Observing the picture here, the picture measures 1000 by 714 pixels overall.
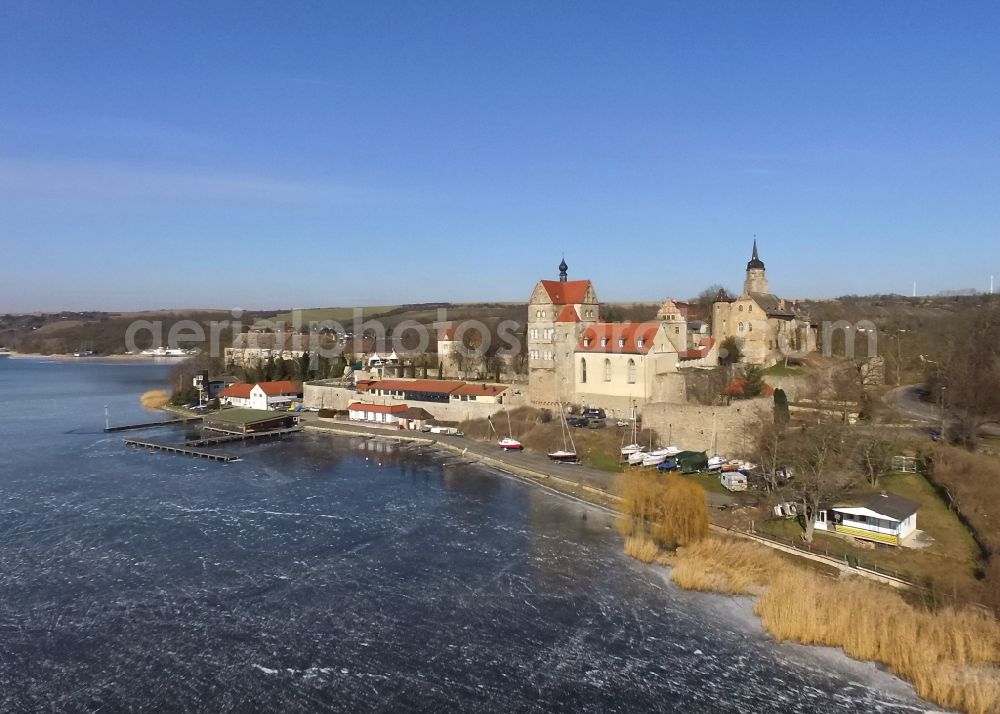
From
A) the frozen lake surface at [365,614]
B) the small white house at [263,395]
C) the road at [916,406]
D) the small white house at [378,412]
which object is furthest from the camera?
the small white house at [263,395]

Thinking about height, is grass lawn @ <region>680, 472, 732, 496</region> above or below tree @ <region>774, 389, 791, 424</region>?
below

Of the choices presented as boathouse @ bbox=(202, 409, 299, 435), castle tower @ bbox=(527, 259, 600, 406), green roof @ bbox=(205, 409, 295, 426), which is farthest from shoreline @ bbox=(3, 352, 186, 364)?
castle tower @ bbox=(527, 259, 600, 406)

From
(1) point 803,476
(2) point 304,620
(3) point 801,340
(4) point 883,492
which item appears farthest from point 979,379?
(2) point 304,620

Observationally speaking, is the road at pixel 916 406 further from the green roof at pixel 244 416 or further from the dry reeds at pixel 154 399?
the dry reeds at pixel 154 399

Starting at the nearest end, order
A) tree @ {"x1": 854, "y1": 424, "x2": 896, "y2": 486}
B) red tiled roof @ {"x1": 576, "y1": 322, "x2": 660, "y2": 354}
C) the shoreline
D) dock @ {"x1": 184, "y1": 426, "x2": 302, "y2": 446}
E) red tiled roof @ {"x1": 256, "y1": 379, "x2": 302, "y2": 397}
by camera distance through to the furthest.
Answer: tree @ {"x1": 854, "y1": 424, "x2": 896, "y2": 486} → red tiled roof @ {"x1": 576, "y1": 322, "x2": 660, "y2": 354} → dock @ {"x1": 184, "y1": 426, "x2": 302, "y2": 446} → red tiled roof @ {"x1": 256, "y1": 379, "x2": 302, "y2": 397} → the shoreline

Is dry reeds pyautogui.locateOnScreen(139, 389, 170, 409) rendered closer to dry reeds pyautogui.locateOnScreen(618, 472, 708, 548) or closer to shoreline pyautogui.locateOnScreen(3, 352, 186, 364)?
dry reeds pyautogui.locateOnScreen(618, 472, 708, 548)

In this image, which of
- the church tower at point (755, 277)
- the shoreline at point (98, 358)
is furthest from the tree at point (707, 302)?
the shoreline at point (98, 358)
